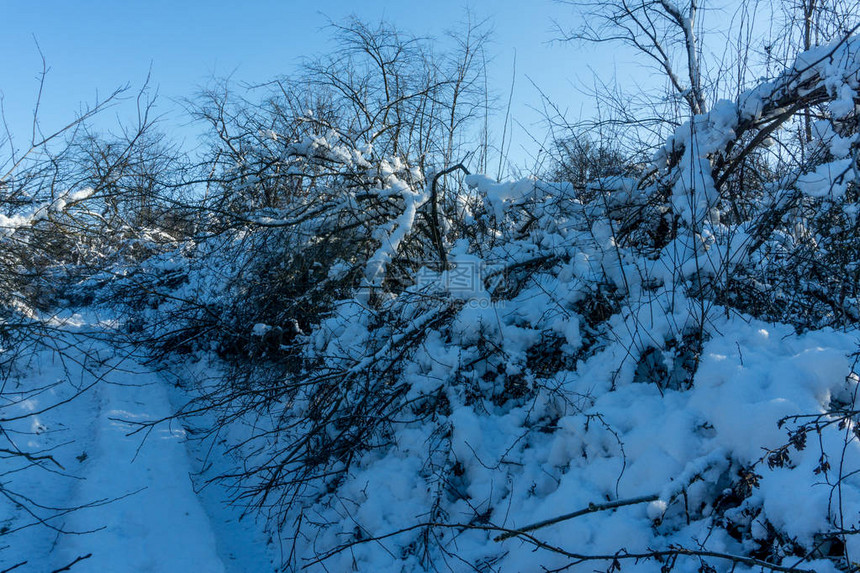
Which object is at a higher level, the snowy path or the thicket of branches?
the thicket of branches

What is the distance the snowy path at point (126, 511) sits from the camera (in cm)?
382

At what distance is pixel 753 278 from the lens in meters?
3.83

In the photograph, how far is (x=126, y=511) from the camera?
14.3ft

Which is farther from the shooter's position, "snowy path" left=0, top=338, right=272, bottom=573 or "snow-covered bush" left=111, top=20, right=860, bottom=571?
"snowy path" left=0, top=338, right=272, bottom=573

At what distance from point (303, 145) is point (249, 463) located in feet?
12.0

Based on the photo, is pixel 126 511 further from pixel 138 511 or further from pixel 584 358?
pixel 584 358

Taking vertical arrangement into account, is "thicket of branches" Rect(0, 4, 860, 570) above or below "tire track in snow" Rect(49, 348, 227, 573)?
above

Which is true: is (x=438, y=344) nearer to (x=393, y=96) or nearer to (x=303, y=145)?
(x=303, y=145)

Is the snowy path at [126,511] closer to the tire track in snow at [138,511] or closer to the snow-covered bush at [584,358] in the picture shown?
the tire track in snow at [138,511]

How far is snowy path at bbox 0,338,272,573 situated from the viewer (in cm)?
382

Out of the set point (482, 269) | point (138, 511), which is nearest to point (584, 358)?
point (482, 269)

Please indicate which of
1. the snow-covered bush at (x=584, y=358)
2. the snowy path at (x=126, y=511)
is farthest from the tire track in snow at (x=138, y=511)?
the snow-covered bush at (x=584, y=358)

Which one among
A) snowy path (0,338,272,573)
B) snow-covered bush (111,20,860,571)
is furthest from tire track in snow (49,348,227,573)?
snow-covered bush (111,20,860,571)

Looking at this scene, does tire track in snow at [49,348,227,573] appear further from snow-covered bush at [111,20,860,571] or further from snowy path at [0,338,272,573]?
snow-covered bush at [111,20,860,571]
